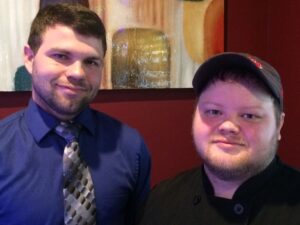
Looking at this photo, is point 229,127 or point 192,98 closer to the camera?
point 229,127

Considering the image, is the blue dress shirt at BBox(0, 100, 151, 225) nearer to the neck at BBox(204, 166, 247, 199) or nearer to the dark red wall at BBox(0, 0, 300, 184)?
the neck at BBox(204, 166, 247, 199)

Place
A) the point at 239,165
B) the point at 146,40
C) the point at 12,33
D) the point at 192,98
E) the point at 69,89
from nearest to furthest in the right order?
the point at 239,165, the point at 69,89, the point at 12,33, the point at 146,40, the point at 192,98

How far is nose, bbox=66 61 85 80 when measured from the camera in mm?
1037

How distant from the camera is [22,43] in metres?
1.50

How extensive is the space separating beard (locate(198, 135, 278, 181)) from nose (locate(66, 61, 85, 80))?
15.9 inches

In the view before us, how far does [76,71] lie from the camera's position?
3.42 feet

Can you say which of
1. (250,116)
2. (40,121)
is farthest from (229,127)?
(40,121)

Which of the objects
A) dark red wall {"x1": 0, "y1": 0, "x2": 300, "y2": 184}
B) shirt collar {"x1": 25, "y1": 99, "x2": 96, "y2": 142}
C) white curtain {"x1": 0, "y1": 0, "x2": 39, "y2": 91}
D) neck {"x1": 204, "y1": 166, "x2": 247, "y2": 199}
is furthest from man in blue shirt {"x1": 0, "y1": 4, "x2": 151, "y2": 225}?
dark red wall {"x1": 0, "y1": 0, "x2": 300, "y2": 184}

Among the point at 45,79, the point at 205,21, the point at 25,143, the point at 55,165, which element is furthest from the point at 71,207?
the point at 205,21

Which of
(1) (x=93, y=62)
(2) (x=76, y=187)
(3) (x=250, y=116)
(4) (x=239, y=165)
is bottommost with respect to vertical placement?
(2) (x=76, y=187)

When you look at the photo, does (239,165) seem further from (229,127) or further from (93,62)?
(93,62)

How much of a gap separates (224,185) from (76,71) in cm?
51

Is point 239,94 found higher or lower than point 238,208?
higher

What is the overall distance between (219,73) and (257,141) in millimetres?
195
